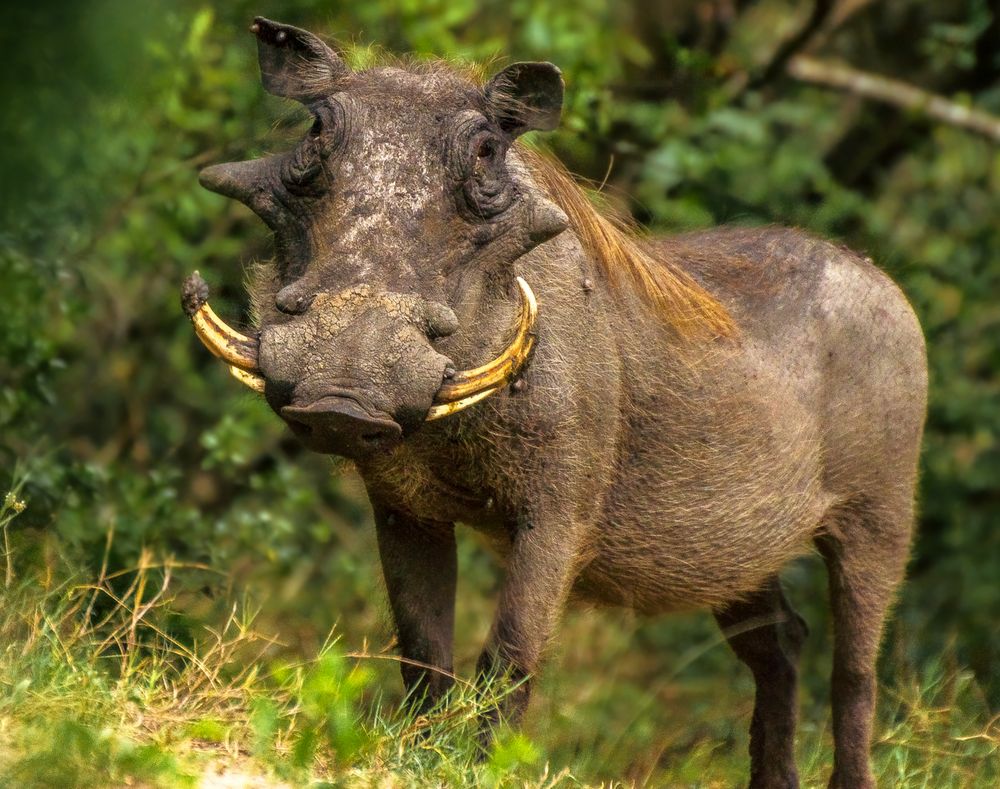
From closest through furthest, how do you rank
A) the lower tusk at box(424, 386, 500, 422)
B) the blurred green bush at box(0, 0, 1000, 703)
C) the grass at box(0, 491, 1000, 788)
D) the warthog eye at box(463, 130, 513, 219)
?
1. the grass at box(0, 491, 1000, 788)
2. the lower tusk at box(424, 386, 500, 422)
3. the warthog eye at box(463, 130, 513, 219)
4. the blurred green bush at box(0, 0, 1000, 703)

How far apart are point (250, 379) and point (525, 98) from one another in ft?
3.03

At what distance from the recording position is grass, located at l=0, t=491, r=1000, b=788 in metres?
2.91

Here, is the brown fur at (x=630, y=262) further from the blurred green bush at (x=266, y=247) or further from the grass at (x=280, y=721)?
the grass at (x=280, y=721)

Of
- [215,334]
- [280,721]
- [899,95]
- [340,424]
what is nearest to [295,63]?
[215,334]

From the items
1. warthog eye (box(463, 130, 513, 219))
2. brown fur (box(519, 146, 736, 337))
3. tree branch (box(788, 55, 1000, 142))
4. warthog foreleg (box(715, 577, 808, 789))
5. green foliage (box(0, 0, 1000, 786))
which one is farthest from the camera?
tree branch (box(788, 55, 1000, 142))

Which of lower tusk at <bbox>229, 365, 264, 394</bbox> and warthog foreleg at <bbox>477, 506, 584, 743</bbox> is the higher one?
lower tusk at <bbox>229, 365, 264, 394</bbox>

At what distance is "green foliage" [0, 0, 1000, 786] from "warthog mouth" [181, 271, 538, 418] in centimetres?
51

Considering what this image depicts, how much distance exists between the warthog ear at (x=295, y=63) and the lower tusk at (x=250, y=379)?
2.45 ft

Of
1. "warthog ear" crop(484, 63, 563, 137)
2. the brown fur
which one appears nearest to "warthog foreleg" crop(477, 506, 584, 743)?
the brown fur

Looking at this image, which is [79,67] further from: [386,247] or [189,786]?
[189,786]

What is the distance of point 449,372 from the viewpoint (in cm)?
323

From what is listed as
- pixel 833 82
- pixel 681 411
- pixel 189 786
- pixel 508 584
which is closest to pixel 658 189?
pixel 833 82

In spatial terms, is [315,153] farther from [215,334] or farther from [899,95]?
[899,95]

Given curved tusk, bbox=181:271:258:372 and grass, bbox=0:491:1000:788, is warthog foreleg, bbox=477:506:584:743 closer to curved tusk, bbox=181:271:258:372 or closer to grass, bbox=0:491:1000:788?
grass, bbox=0:491:1000:788
